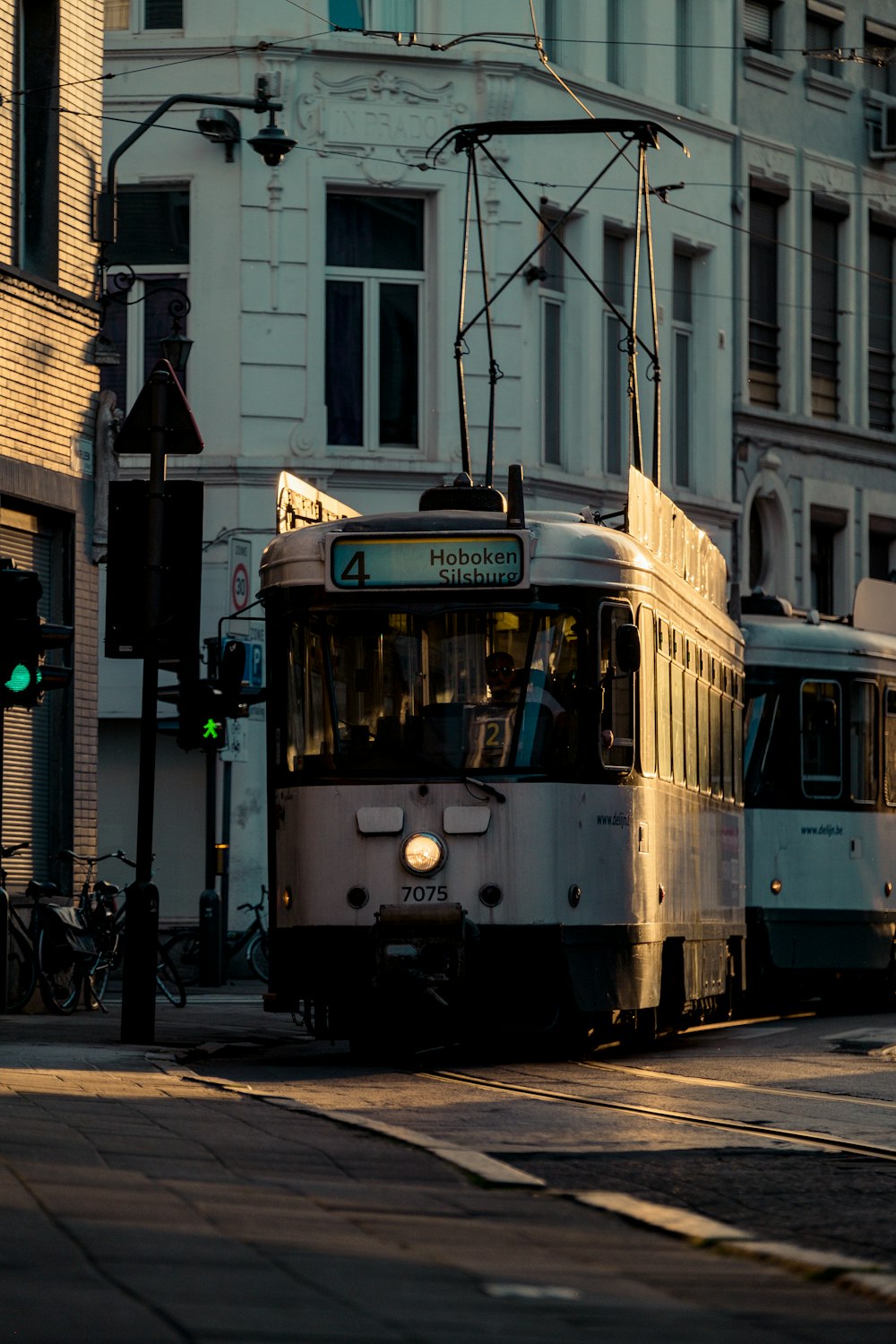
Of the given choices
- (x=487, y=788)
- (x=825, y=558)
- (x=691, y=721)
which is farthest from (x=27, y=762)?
(x=825, y=558)

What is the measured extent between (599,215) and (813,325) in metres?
6.12

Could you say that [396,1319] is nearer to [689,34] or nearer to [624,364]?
[624,364]

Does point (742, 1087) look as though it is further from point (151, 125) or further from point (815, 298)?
point (815, 298)

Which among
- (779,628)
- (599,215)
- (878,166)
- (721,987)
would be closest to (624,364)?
(599,215)

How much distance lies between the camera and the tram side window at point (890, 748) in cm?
2306

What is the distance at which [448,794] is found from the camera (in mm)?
14586

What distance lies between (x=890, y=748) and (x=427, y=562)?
924 cm

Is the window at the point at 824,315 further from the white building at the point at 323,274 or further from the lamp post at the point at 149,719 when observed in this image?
the lamp post at the point at 149,719

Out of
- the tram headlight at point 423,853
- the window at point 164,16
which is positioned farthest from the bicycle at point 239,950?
the tram headlight at point 423,853

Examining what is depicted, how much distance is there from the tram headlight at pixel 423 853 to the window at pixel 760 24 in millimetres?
24791

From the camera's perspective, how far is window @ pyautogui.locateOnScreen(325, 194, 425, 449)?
103ft

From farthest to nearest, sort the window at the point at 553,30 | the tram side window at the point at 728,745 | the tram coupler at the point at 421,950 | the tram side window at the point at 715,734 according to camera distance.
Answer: the window at the point at 553,30
the tram side window at the point at 728,745
the tram side window at the point at 715,734
the tram coupler at the point at 421,950

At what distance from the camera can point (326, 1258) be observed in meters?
6.70

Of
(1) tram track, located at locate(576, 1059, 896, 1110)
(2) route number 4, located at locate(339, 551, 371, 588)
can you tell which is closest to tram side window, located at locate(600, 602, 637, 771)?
(2) route number 4, located at locate(339, 551, 371, 588)
